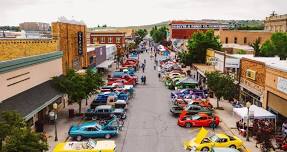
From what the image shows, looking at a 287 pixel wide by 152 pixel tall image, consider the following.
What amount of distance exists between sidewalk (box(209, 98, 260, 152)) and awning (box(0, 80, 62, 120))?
15337 mm

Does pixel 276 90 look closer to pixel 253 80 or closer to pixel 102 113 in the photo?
pixel 253 80

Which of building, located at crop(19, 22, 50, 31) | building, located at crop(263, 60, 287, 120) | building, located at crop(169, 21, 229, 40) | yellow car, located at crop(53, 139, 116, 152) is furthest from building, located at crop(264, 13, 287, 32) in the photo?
yellow car, located at crop(53, 139, 116, 152)

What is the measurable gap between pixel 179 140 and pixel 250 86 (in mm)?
12720

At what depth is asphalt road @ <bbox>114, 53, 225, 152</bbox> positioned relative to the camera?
88.0ft

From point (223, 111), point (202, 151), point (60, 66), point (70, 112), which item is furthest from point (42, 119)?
point (223, 111)

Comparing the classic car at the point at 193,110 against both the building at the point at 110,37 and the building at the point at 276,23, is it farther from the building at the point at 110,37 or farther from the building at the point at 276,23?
the building at the point at 276,23

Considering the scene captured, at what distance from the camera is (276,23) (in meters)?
110

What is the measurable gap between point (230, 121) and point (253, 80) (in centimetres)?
519

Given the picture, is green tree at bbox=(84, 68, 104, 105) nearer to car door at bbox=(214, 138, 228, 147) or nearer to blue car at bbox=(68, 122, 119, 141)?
blue car at bbox=(68, 122, 119, 141)

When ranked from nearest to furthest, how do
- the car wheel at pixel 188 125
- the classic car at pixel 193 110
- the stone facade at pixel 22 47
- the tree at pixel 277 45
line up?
the stone facade at pixel 22 47 → the car wheel at pixel 188 125 → the classic car at pixel 193 110 → the tree at pixel 277 45

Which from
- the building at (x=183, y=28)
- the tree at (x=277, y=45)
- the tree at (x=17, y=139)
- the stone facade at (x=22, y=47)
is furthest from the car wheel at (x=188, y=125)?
the building at (x=183, y=28)

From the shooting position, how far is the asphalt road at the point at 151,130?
26.8 m

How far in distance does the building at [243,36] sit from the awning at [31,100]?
60459 millimetres

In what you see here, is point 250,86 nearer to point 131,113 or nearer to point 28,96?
point 131,113
